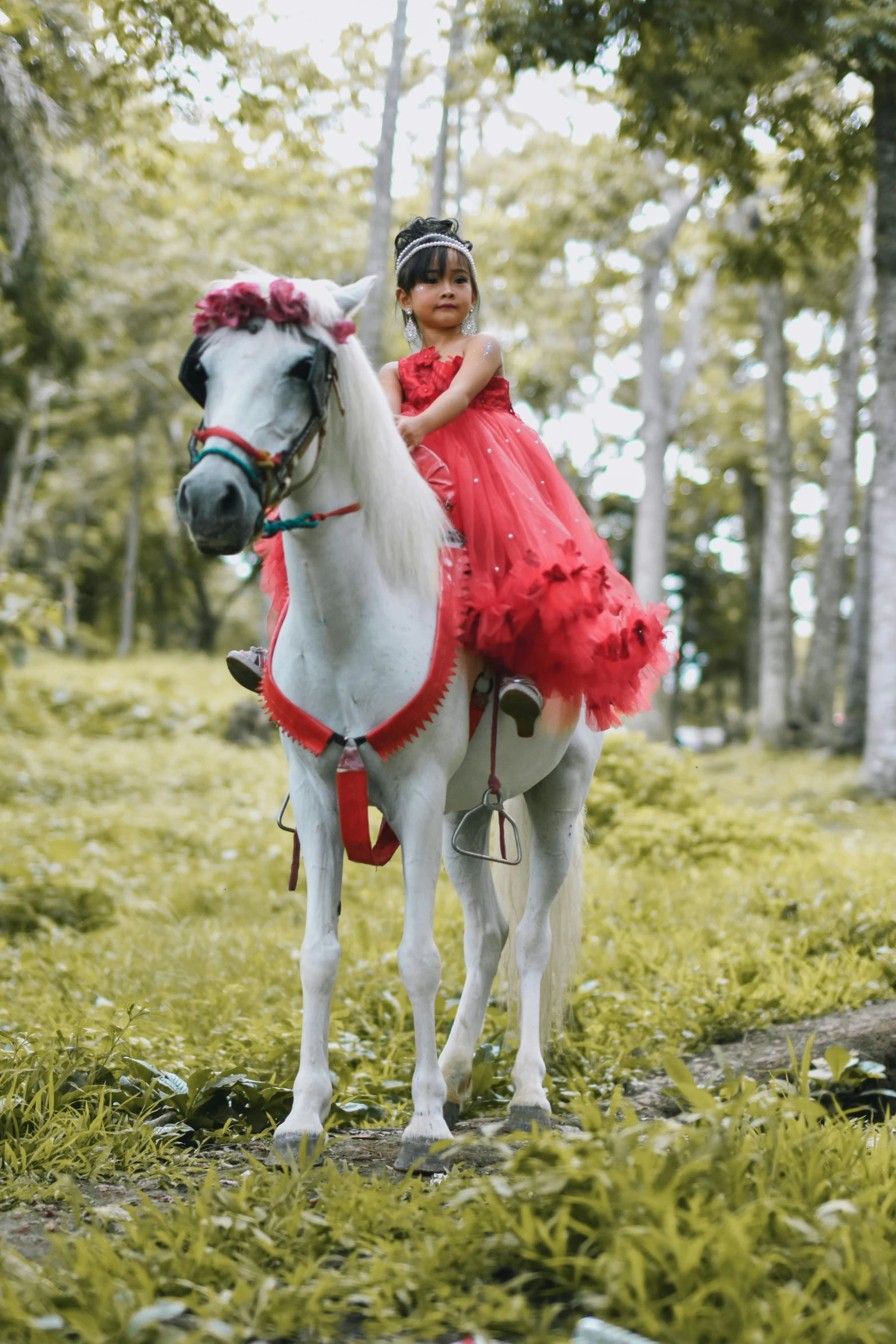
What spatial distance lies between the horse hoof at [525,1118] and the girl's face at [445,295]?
2.46m

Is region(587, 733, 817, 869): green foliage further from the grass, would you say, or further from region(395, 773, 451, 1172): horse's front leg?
region(395, 773, 451, 1172): horse's front leg

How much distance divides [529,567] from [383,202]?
7.85 m

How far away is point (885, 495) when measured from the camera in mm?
9789

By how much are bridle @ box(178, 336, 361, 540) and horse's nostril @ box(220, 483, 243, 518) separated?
54mm

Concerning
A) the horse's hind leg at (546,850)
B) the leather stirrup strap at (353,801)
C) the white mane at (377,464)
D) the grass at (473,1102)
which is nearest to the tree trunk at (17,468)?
the grass at (473,1102)

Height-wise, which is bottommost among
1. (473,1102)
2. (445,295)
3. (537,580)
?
(473,1102)

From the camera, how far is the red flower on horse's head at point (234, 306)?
8.10 ft

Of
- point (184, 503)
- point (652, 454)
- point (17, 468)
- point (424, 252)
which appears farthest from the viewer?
point (17, 468)

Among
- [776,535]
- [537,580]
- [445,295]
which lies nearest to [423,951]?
[537,580]

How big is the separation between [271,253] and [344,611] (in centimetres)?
1468

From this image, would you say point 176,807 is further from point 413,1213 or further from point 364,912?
point 413,1213

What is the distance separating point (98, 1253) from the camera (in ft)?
7.43

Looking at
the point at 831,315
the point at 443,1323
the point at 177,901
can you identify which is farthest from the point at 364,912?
the point at 831,315

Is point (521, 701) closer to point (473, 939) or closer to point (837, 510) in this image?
point (473, 939)
